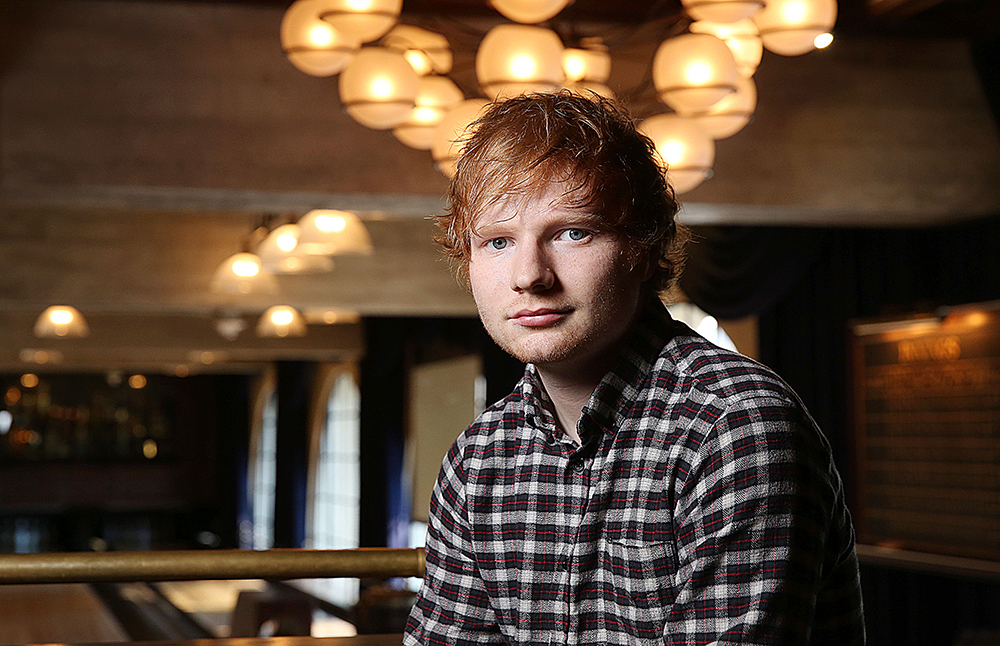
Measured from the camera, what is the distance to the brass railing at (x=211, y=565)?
1.62m

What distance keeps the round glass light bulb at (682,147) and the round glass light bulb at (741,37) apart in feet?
0.81

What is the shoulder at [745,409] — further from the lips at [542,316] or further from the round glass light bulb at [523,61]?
the round glass light bulb at [523,61]

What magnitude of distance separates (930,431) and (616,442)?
4.55 m

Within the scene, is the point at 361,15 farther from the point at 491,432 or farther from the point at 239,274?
the point at 239,274

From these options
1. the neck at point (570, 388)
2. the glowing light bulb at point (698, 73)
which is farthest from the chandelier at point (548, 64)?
the neck at point (570, 388)

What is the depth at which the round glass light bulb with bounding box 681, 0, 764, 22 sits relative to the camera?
295 cm

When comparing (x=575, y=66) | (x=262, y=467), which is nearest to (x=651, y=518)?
(x=575, y=66)

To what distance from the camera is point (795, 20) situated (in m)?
3.16

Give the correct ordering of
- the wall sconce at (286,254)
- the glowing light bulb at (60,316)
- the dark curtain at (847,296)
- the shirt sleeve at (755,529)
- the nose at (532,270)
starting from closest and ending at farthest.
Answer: the shirt sleeve at (755,529) < the nose at (532,270) < the wall sconce at (286,254) < the dark curtain at (847,296) < the glowing light bulb at (60,316)

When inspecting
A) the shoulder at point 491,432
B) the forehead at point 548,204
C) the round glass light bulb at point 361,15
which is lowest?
the shoulder at point 491,432

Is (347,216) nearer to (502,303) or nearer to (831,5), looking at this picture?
(831,5)

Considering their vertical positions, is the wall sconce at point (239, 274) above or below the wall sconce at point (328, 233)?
above

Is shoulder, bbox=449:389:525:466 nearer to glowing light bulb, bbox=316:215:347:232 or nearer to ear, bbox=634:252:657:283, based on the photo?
ear, bbox=634:252:657:283

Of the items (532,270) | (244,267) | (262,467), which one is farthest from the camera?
(262,467)
